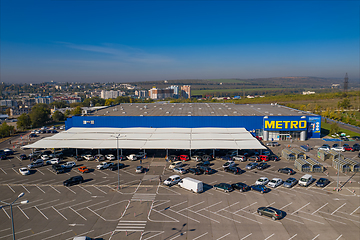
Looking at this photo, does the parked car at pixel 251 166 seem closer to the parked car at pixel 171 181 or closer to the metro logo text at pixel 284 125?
the parked car at pixel 171 181

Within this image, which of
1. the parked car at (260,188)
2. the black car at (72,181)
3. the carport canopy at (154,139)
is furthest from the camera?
the carport canopy at (154,139)

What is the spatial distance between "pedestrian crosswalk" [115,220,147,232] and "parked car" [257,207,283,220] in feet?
37.4

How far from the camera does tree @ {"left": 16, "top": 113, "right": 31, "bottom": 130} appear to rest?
81.3m

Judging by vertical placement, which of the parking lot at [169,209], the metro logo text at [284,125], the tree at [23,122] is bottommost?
the parking lot at [169,209]

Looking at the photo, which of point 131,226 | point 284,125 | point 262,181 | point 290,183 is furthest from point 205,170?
point 284,125

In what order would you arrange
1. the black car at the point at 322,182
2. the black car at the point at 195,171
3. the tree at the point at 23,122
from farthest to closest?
the tree at the point at 23,122 < the black car at the point at 195,171 < the black car at the point at 322,182

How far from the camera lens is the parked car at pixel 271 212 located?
21828mm

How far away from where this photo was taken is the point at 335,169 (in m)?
36.2

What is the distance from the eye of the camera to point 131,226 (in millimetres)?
21016

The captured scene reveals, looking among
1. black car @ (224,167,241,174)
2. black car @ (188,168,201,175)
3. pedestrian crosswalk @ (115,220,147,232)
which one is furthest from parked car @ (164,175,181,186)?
pedestrian crosswalk @ (115,220,147,232)

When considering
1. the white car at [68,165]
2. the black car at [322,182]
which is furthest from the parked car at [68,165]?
the black car at [322,182]

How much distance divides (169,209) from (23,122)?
79.9 meters

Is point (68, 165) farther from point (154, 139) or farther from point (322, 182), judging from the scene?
point (322, 182)

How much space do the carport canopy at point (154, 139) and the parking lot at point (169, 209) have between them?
7.55 meters
